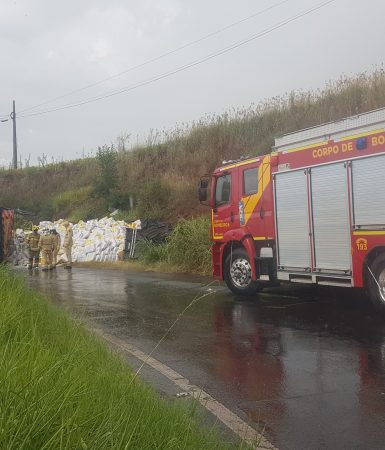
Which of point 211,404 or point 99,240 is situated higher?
point 99,240

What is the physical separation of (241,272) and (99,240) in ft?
46.2

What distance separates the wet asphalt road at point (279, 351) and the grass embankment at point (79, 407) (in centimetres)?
111

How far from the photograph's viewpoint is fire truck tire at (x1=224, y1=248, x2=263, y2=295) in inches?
451

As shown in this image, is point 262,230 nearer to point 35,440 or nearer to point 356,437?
point 356,437

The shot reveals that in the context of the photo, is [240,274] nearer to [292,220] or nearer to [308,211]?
[292,220]

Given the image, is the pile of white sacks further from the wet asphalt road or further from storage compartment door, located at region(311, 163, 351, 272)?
storage compartment door, located at region(311, 163, 351, 272)

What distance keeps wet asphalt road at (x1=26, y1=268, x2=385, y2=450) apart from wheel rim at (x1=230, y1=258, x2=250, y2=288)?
0.37 m

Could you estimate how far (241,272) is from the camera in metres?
11.6

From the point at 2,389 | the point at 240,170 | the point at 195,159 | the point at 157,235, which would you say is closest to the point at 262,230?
the point at 240,170

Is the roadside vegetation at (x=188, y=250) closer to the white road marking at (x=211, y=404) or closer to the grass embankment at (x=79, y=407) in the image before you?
the white road marking at (x=211, y=404)


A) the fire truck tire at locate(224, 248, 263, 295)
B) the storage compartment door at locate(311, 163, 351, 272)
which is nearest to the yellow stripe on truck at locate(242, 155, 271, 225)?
the fire truck tire at locate(224, 248, 263, 295)

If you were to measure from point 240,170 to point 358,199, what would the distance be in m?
3.21

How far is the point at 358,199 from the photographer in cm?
891

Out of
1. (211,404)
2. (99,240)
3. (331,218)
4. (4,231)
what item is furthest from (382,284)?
(99,240)
